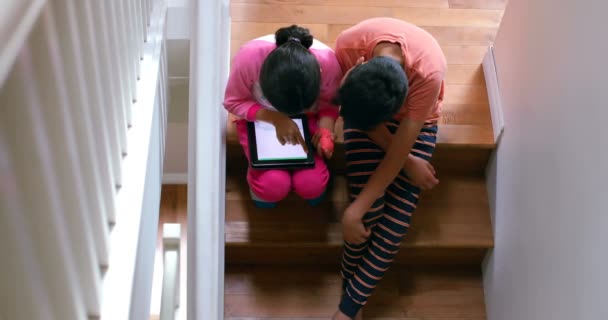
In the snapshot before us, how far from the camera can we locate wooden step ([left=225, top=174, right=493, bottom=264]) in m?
1.63

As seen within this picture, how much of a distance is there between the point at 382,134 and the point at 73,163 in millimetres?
867

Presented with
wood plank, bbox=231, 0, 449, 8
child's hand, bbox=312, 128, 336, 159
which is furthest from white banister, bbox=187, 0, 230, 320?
wood plank, bbox=231, 0, 449, 8

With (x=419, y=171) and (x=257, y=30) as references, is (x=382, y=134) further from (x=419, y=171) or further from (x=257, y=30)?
(x=257, y=30)

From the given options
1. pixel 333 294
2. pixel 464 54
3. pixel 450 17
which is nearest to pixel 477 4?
pixel 450 17

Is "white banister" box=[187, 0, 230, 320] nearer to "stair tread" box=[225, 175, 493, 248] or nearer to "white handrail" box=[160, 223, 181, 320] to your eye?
"stair tread" box=[225, 175, 493, 248]

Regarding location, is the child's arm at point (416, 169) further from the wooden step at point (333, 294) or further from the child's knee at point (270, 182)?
the wooden step at point (333, 294)

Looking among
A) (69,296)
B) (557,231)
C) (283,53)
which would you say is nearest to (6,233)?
(69,296)

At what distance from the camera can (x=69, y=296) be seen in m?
0.75

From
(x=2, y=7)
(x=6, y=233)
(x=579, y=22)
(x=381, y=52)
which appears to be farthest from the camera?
(x=381, y=52)

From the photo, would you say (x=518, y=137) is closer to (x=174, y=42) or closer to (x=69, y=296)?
(x=174, y=42)

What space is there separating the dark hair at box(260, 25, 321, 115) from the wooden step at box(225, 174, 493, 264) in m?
0.44

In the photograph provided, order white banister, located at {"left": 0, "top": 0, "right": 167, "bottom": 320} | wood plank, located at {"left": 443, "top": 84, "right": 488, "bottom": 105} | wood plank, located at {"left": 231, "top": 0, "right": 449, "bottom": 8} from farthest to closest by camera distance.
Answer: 1. wood plank, located at {"left": 231, "top": 0, "right": 449, "bottom": 8}
2. wood plank, located at {"left": 443, "top": 84, "right": 488, "bottom": 105}
3. white banister, located at {"left": 0, "top": 0, "right": 167, "bottom": 320}

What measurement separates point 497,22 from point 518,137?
533mm

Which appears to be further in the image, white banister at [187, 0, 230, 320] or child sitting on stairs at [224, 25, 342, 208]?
white banister at [187, 0, 230, 320]
